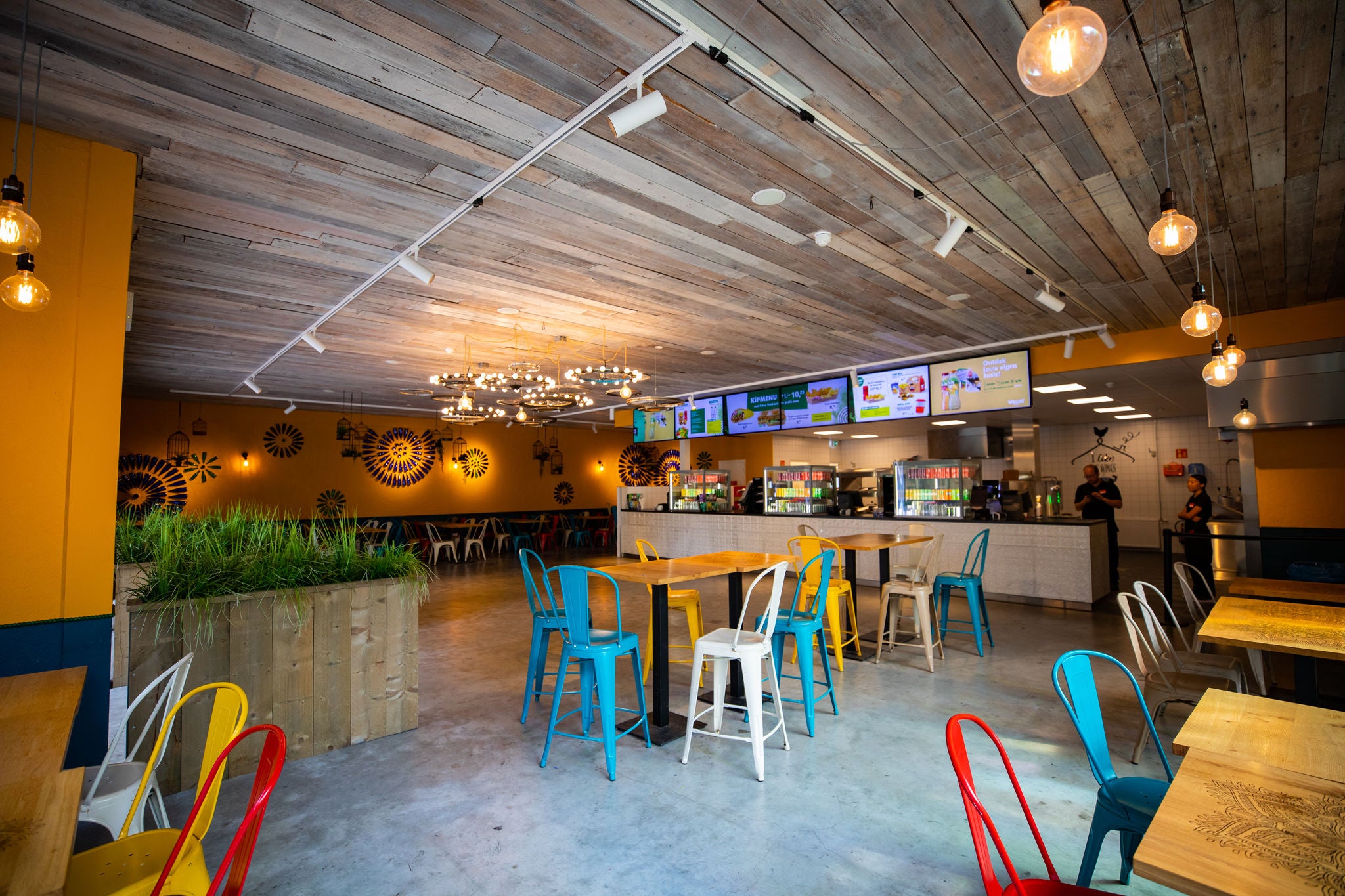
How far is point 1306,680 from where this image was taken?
8.38 ft

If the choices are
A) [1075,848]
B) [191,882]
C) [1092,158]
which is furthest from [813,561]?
[191,882]

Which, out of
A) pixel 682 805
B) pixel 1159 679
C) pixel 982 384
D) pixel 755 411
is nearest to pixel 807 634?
pixel 682 805

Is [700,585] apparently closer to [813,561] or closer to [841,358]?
[841,358]

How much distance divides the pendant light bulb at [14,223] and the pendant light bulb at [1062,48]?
2.73 meters

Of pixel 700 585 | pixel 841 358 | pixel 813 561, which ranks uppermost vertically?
pixel 841 358

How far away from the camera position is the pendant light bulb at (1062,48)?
1.35 metres

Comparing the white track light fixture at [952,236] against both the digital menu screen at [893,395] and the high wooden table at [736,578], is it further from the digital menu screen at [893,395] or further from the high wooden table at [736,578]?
the digital menu screen at [893,395]

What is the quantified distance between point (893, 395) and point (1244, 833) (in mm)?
6596

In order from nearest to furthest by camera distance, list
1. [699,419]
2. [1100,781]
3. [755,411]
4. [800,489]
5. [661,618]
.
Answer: [1100,781]
[661,618]
[800,489]
[755,411]
[699,419]

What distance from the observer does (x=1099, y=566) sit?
21.5 feet

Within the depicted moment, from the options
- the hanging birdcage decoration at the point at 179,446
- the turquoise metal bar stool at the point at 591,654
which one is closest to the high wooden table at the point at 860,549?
the turquoise metal bar stool at the point at 591,654

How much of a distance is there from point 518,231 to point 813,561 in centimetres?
261

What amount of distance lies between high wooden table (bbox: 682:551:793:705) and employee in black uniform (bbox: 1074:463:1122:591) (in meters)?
5.03

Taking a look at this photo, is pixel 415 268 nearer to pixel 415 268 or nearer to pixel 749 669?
pixel 415 268
